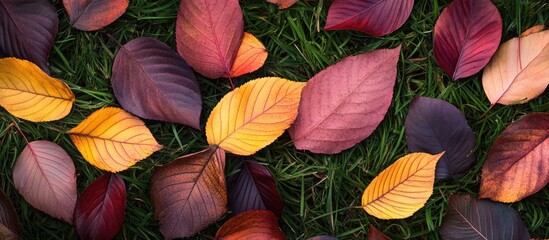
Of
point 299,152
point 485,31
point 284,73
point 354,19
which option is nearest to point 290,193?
point 299,152

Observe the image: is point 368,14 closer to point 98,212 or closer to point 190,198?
point 190,198

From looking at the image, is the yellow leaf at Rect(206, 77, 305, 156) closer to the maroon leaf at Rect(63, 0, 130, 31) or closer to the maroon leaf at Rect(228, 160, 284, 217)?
the maroon leaf at Rect(228, 160, 284, 217)

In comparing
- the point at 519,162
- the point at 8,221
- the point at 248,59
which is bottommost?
the point at 8,221

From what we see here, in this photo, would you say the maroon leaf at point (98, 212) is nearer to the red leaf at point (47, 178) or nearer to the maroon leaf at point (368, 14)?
the red leaf at point (47, 178)

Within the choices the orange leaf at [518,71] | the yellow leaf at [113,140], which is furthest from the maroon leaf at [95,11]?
the orange leaf at [518,71]

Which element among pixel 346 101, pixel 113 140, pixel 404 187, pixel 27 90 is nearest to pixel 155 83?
pixel 113 140

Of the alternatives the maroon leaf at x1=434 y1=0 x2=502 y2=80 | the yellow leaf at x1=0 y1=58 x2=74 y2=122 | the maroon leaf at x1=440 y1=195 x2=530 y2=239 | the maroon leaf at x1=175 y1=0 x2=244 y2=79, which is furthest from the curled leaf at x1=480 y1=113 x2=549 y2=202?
the yellow leaf at x1=0 y1=58 x2=74 y2=122

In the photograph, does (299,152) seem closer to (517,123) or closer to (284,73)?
(284,73)
